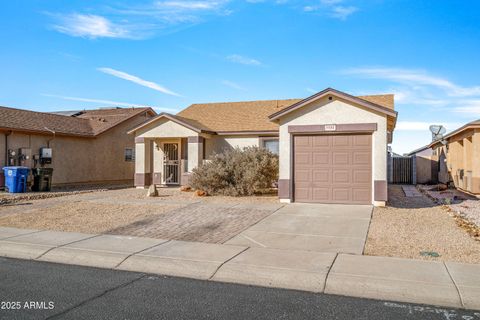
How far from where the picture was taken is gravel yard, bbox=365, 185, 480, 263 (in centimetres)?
771

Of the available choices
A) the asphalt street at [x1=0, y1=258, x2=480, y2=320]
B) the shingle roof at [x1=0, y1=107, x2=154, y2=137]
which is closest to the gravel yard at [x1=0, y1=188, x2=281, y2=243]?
the asphalt street at [x1=0, y1=258, x2=480, y2=320]

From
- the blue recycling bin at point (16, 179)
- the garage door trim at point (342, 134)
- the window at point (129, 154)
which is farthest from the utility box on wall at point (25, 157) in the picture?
the garage door trim at point (342, 134)

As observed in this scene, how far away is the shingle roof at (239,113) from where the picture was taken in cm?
2100

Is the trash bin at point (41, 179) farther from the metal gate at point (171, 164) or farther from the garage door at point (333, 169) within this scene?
the garage door at point (333, 169)

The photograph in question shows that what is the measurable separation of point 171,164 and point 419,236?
15.0m

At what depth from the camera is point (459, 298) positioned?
17.7 ft

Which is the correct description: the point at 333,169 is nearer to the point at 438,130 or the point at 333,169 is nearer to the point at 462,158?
the point at 462,158

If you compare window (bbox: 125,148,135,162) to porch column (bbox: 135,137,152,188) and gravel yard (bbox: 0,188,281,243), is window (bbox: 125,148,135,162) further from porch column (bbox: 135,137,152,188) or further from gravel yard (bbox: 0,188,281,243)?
gravel yard (bbox: 0,188,281,243)

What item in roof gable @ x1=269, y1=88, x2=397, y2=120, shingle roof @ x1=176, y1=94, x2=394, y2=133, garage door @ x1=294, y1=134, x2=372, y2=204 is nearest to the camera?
roof gable @ x1=269, y1=88, x2=397, y2=120

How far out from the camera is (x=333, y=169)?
14156 millimetres

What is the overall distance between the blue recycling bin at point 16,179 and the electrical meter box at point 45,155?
2.39 metres

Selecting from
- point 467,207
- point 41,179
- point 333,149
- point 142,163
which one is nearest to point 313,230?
point 333,149

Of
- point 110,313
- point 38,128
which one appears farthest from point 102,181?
point 110,313

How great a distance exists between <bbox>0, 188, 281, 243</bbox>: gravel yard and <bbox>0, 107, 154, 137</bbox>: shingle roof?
5.35 metres
